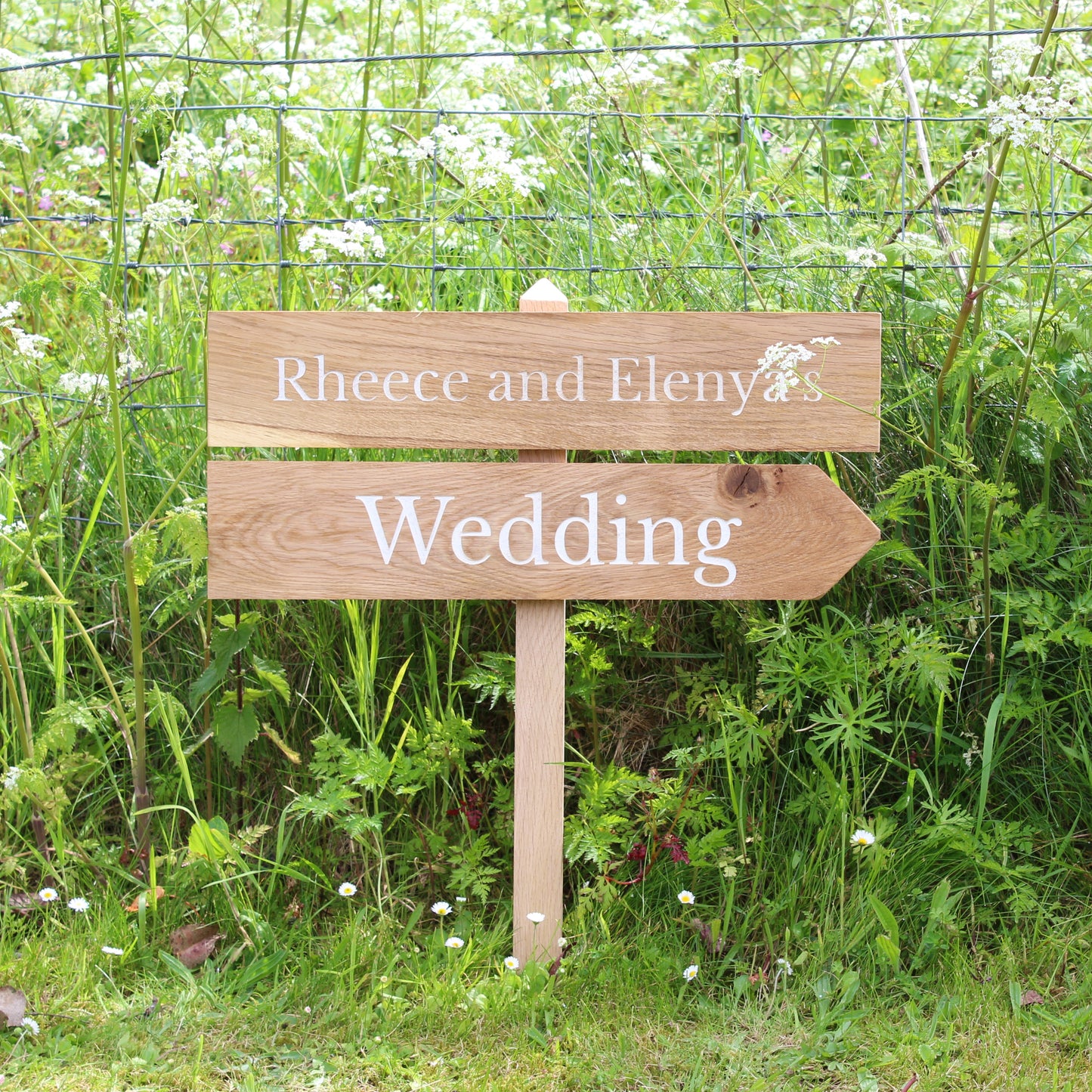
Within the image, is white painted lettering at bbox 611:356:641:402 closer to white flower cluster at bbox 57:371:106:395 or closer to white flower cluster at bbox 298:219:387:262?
white flower cluster at bbox 298:219:387:262

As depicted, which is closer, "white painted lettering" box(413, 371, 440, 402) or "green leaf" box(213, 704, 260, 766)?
"white painted lettering" box(413, 371, 440, 402)

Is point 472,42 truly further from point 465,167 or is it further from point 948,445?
point 948,445

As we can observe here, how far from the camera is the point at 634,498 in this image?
1.93m

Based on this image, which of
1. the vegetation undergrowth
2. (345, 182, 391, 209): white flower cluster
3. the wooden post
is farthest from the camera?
(345, 182, 391, 209): white flower cluster

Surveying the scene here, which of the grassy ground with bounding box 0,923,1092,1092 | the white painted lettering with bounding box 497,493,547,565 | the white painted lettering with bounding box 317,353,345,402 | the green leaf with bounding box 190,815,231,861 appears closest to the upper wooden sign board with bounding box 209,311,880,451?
the white painted lettering with bounding box 317,353,345,402

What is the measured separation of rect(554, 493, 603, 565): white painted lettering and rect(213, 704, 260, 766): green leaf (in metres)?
0.74

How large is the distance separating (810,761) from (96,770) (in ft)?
4.90

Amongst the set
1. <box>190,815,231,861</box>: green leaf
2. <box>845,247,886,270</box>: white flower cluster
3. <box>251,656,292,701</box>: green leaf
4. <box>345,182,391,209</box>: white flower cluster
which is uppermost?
<box>345,182,391,209</box>: white flower cluster

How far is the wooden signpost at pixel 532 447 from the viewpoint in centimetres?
191

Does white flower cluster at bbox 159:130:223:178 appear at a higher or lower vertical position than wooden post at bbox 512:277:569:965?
higher

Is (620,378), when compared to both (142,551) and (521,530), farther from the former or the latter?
(142,551)

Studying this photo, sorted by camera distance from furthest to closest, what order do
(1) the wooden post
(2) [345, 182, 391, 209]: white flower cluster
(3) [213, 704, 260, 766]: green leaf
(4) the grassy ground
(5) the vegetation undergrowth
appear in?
(2) [345, 182, 391, 209]: white flower cluster → (3) [213, 704, 260, 766]: green leaf → (1) the wooden post → (5) the vegetation undergrowth → (4) the grassy ground

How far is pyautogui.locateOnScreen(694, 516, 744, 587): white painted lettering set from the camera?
1939 mm

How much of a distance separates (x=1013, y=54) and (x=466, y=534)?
1.31 meters
